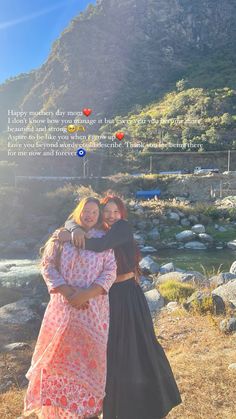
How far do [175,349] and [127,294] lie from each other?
2648 millimetres

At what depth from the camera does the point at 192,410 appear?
3.56 meters

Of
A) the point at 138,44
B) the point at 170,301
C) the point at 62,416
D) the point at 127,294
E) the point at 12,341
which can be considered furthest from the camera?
the point at 138,44

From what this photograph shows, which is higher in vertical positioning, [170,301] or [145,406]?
[145,406]

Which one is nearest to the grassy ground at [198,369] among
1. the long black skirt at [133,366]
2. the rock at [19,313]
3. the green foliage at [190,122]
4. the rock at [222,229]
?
the long black skirt at [133,366]

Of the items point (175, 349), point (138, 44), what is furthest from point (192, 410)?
point (138, 44)

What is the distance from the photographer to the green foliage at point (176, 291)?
809 cm

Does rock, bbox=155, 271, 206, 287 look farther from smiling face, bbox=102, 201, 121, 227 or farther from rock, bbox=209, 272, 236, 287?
smiling face, bbox=102, 201, 121, 227

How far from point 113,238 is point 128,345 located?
785 mm

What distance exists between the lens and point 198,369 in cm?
440

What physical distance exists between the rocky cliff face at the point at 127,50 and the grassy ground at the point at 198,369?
58440 mm

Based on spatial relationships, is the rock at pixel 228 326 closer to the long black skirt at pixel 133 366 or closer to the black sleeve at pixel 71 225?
the long black skirt at pixel 133 366

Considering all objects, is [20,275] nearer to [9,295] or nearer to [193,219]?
[9,295]

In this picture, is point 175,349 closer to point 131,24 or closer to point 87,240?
point 87,240

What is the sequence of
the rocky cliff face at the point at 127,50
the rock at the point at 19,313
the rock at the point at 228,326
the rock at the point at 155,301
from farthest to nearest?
the rocky cliff face at the point at 127,50
the rock at the point at 19,313
the rock at the point at 155,301
the rock at the point at 228,326
